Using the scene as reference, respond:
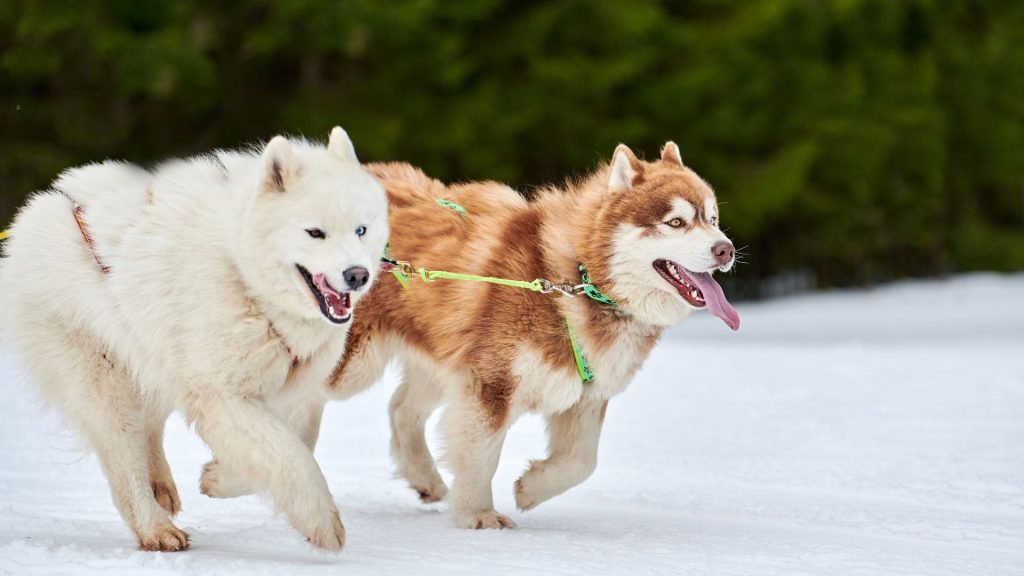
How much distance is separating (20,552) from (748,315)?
21.9 meters

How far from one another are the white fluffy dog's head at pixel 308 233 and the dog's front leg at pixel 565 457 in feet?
5.46

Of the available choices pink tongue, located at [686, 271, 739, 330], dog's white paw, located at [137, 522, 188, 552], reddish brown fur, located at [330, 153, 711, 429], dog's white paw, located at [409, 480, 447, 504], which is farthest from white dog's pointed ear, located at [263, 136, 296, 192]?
dog's white paw, located at [409, 480, 447, 504]

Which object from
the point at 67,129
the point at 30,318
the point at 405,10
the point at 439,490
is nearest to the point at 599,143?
the point at 405,10

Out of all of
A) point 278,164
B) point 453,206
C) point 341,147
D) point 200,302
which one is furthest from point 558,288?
point 200,302

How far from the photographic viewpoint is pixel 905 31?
34438mm

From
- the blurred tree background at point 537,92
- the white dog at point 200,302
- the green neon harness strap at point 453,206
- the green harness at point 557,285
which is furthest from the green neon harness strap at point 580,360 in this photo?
the blurred tree background at point 537,92

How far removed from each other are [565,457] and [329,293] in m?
1.84

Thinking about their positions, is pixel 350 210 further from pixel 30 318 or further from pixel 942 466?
pixel 942 466

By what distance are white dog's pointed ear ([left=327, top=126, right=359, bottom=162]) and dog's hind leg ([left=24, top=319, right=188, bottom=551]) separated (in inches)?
51.0

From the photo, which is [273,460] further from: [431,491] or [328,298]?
[431,491]

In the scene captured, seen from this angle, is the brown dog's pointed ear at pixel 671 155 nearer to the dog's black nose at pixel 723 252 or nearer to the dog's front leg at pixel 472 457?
the dog's black nose at pixel 723 252

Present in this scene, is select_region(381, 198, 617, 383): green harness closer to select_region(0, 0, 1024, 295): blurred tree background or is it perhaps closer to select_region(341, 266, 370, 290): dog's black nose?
select_region(341, 266, 370, 290): dog's black nose

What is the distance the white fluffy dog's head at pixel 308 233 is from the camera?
4652mm

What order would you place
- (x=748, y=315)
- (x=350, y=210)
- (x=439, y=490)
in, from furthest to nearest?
(x=748, y=315) → (x=439, y=490) → (x=350, y=210)
